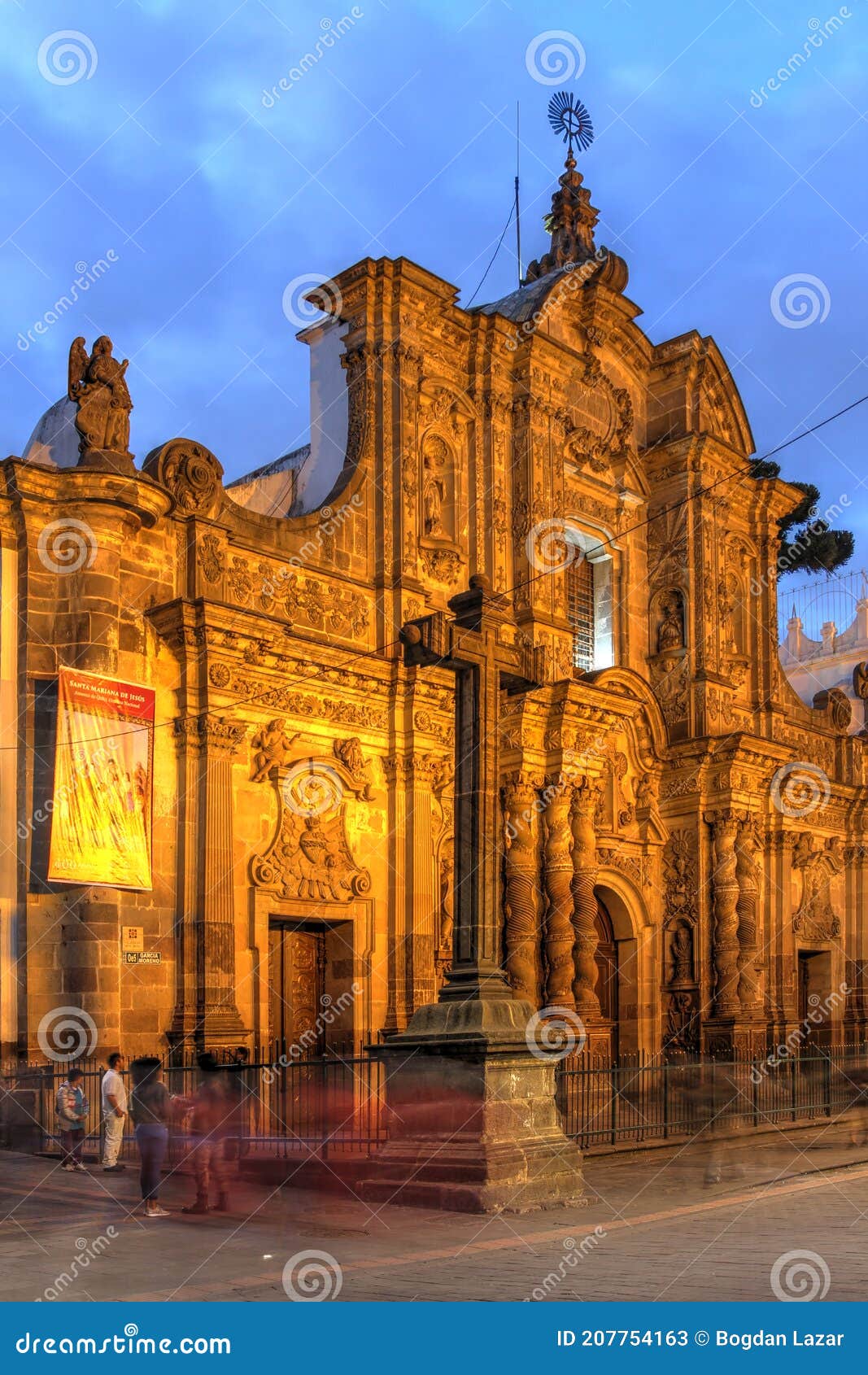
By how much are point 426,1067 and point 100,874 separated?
5771 mm

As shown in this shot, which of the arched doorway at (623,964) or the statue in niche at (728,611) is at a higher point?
the statue in niche at (728,611)

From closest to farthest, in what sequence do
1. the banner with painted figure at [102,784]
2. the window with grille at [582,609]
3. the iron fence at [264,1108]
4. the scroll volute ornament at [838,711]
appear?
the iron fence at [264,1108]
the banner with painted figure at [102,784]
the window with grille at [582,609]
the scroll volute ornament at [838,711]

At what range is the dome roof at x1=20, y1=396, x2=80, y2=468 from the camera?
20.3 meters

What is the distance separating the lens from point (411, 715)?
793 inches

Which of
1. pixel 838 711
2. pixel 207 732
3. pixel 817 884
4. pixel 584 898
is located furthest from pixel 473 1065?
pixel 838 711

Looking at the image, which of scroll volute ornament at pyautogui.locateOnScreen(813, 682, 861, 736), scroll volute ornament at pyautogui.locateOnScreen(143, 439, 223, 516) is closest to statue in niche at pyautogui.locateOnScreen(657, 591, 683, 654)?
scroll volute ornament at pyautogui.locateOnScreen(813, 682, 861, 736)

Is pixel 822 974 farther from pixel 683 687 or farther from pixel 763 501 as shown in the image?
pixel 763 501

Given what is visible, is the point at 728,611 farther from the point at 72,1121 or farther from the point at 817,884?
the point at 72,1121

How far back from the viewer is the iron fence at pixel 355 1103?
13500 mm

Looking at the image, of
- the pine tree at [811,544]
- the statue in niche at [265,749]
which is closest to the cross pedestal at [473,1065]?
the statue in niche at [265,749]

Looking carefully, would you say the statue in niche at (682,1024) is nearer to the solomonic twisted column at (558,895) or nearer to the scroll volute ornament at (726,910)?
the scroll volute ornament at (726,910)

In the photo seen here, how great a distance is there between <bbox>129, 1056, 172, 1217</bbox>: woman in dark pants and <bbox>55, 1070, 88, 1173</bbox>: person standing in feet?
8.08

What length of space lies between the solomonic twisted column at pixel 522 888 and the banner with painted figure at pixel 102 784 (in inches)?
264

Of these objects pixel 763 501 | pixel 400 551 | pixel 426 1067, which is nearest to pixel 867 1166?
pixel 426 1067
